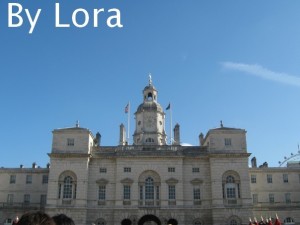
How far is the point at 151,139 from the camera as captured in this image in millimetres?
63875

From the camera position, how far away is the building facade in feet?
172

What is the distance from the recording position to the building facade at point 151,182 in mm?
52344

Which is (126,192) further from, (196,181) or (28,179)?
(28,179)

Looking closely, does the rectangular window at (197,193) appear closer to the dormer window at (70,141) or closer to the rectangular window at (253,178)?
the rectangular window at (253,178)

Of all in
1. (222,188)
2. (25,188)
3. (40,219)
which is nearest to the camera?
(40,219)

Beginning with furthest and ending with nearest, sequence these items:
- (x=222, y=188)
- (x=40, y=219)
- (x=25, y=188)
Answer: (x=25, y=188) → (x=222, y=188) → (x=40, y=219)

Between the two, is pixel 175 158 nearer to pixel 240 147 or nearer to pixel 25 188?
pixel 240 147

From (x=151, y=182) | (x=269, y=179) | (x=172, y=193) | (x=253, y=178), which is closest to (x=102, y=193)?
(x=151, y=182)

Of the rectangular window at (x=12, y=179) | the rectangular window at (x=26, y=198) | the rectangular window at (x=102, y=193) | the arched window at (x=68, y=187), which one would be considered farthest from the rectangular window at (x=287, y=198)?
the rectangular window at (x=12, y=179)

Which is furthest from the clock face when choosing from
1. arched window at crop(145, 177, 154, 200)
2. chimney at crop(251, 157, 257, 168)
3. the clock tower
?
chimney at crop(251, 157, 257, 168)

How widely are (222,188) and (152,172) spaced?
9225 millimetres

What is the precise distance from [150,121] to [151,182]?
13.5 m

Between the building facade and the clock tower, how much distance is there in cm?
858

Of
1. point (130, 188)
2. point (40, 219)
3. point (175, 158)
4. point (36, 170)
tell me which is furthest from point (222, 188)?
point (40, 219)
